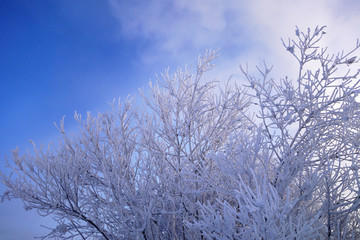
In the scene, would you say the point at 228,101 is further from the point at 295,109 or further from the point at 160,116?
the point at 295,109

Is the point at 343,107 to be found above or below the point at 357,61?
below

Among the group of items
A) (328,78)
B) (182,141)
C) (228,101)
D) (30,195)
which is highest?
(228,101)

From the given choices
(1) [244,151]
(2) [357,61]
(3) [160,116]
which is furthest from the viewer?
(3) [160,116]


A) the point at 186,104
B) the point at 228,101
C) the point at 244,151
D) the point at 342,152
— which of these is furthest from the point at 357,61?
the point at 186,104

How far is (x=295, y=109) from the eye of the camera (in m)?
3.59

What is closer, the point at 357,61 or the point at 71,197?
the point at 357,61

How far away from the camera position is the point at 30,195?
13.1ft

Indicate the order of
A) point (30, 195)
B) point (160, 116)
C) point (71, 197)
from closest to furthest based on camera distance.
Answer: point (71, 197) < point (30, 195) < point (160, 116)

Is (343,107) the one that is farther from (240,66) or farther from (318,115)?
(240,66)

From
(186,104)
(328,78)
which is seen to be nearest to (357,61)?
(328,78)

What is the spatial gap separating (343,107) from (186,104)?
2.83 metres

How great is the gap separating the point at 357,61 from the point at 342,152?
1352 mm

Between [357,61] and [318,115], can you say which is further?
[318,115]

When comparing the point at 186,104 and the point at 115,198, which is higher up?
the point at 186,104
